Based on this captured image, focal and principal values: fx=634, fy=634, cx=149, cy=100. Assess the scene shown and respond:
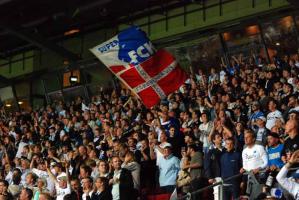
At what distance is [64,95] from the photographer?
24.9 metres

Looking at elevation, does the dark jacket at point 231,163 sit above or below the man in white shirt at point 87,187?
above

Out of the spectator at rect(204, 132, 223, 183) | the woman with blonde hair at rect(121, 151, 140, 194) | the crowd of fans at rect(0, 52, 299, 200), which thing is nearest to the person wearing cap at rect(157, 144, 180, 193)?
the crowd of fans at rect(0, 52, 299, 200)

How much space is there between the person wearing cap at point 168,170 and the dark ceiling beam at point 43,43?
436 inches

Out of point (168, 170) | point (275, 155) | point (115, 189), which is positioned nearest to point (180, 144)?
point (168, 170)

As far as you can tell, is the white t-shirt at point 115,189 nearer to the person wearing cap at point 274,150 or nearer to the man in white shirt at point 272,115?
the person wearing cap at point 274,150

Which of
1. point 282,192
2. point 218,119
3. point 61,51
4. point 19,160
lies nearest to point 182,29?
point 61,51

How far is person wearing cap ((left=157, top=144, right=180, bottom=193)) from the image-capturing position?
12008mm

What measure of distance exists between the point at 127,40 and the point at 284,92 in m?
3.59

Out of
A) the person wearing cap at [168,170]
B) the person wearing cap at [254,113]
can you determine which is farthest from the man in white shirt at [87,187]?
the person wearing cap at [254,113]

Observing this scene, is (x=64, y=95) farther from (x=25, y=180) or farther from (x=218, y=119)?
(x=218, y=119)

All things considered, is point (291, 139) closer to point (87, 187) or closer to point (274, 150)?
point (274, 150)

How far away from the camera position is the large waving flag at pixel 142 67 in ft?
43.2

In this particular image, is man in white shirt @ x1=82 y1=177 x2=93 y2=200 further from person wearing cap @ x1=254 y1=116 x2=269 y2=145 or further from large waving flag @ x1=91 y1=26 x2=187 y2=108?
person wearing cap @ x1=254 y1=116 x2=269 y2=145

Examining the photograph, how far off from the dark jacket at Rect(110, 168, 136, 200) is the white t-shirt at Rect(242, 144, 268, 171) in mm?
2065
